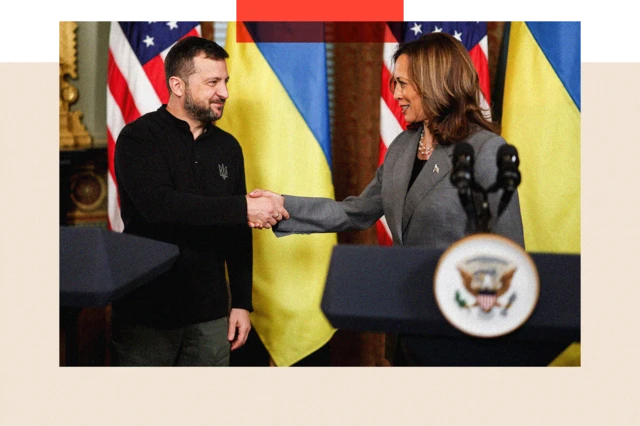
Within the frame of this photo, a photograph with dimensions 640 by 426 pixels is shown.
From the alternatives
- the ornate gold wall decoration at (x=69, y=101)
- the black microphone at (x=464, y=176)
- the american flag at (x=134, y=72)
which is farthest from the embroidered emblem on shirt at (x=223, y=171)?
the black microphone at (x=464, y=176)

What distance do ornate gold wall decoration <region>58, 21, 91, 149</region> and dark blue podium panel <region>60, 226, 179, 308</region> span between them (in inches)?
9.7

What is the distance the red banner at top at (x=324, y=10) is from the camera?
2.33 meters

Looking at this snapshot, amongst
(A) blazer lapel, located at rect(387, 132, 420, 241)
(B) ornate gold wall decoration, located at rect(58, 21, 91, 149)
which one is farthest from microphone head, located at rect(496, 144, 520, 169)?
(B) ornate gold wall decoration, located at rect(58, 21, 91, 149)

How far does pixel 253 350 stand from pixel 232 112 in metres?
0.69

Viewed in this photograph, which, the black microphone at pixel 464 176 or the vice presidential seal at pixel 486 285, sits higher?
the black microphone at pixel 464 176

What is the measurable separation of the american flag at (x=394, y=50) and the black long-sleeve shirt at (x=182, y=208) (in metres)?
0.42

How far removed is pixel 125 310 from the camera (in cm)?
240

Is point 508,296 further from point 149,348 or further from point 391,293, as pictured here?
point 149,348

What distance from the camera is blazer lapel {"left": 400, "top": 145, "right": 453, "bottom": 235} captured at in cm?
221

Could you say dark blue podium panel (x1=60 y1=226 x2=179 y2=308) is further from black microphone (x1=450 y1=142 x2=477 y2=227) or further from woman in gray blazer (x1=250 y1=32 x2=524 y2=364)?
black microphone (x1=450 y1=142 x2=477 y2=227)

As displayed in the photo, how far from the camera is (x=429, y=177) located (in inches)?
87.5

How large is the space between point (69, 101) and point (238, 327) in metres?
0.79

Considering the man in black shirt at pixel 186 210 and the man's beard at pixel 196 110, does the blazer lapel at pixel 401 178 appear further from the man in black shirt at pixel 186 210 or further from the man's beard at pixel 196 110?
Answer: the man's beard at pixel 196 110

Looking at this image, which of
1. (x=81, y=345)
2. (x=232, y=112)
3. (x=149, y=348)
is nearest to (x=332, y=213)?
(x=232, y=112)
